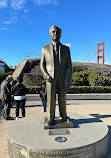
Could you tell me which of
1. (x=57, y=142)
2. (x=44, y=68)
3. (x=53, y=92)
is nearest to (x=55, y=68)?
(x=44, y=68)

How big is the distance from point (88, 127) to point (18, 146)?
5.75ft

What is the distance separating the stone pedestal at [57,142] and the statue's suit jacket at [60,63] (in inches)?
43.4

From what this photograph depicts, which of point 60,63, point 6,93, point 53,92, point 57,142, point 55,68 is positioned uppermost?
point 60,63

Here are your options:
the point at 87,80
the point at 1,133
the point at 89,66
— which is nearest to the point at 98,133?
the point at 1,133

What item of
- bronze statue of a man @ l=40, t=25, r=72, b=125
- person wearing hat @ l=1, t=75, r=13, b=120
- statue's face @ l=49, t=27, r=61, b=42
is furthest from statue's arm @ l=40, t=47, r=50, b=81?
person wearing hat @ l=1, t=75, r=13, b=120

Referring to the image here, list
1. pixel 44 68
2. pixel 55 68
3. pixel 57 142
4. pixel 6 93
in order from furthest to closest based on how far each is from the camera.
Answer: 1. pixel 6 93
2. pixel 44 68
3. pixel 55 68
4. pixel 57 142

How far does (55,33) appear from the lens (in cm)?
331

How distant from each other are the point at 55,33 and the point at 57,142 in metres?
2.38

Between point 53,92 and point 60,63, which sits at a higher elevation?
point 60,63

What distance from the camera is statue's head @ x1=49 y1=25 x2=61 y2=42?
10.8 feet

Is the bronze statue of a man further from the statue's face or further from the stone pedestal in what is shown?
the stone pedestal

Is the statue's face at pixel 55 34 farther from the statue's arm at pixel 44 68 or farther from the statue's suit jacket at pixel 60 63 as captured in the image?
the statue's arm at pixel 44 68

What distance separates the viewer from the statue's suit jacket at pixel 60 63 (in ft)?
10.9

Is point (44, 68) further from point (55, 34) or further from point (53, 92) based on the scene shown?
point (55, 34)
